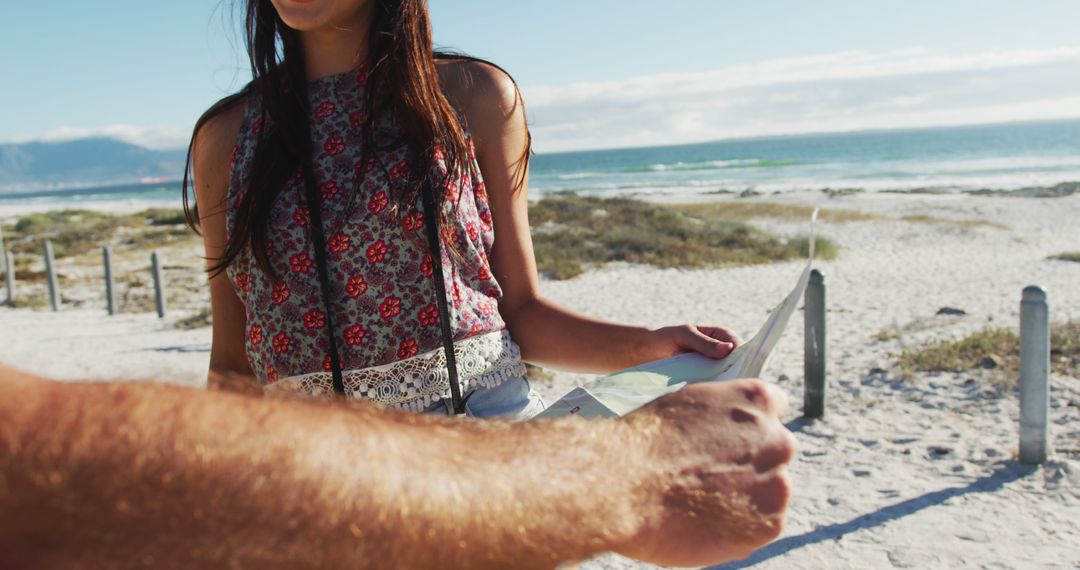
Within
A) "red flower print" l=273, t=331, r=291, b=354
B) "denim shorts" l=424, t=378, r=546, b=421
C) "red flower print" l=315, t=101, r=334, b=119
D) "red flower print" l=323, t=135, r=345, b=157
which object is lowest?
"denim shorts" l=424, t=378, r=546, b=421

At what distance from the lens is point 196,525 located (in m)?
0.49

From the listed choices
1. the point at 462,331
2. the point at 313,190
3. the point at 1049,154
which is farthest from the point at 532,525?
the point at 1049,154

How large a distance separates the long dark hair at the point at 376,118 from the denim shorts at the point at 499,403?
1.08 feet

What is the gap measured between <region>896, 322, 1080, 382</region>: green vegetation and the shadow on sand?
2.08m

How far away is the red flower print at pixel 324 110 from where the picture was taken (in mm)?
1464

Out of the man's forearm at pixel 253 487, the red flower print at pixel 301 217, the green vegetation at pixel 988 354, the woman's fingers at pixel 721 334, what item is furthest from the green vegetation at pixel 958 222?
the man's forearm at pixel 253 487

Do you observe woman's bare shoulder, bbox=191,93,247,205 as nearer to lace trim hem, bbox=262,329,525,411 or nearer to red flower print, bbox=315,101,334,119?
red flower print, bbox=315,101,334,119

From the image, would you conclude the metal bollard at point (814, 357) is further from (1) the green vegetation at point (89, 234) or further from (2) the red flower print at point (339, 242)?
(1) the green vegetation at point (89, 234)

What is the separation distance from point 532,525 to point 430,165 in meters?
0.87

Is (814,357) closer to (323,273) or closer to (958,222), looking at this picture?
(323,273)

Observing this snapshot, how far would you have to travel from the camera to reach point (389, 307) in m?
1.38

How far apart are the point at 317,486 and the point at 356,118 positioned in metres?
1.04

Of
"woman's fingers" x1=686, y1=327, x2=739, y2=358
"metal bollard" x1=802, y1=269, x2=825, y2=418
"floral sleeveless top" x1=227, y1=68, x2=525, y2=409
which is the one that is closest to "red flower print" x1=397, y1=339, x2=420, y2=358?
"floral sleeveless top" x1=227, y1=68, x2=525, y2=409

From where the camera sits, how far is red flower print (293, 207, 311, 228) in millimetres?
1390
